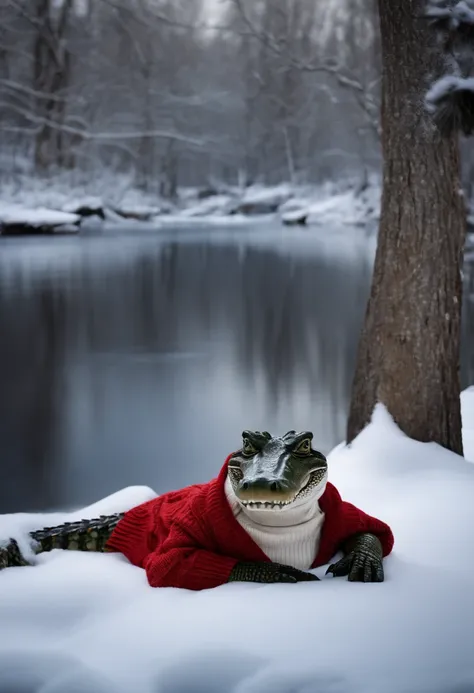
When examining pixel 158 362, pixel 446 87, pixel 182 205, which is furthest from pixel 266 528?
pixel 182 205

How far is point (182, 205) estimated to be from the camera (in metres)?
40.5

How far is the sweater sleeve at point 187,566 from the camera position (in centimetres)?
277

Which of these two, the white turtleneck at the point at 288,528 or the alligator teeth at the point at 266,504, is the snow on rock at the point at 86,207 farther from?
the alligator teeth at the point at 266,504

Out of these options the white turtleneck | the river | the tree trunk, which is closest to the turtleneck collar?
the white turtleneck

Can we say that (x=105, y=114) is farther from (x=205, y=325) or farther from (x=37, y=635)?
(x=37, y=635)

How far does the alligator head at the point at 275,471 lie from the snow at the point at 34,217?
Answer: 2427cm

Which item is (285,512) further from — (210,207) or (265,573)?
(210,207)

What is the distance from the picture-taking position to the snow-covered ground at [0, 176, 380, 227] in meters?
29.1

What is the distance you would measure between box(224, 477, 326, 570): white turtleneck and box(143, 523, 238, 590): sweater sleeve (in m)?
0.13

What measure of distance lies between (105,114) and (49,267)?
2541 cm

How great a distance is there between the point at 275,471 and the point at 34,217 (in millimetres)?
25339

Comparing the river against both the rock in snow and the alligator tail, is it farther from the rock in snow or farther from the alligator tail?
the rock in snow

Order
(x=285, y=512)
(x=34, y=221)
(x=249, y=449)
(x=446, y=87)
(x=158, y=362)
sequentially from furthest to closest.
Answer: (x=34, y=221)
(x=158, y=362)
(x=446, y=87)
(x=249, y=449)
(x=285, y=512)

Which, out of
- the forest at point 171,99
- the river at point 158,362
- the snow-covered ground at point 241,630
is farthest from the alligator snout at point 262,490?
the forest at point 171,99
